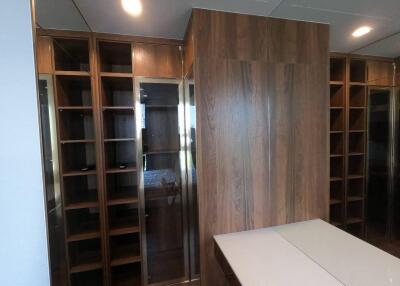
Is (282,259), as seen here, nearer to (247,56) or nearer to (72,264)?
(247,56)

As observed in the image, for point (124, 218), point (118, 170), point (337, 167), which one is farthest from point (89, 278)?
point (337, 167)

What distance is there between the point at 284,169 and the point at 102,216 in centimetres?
173

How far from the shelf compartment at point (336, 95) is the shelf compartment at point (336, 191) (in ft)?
1.55

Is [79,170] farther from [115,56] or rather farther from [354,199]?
[354,199]

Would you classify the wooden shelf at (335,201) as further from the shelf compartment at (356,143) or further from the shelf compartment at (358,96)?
the shelf compartment at (358,96)

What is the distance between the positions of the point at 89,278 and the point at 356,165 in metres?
2.43

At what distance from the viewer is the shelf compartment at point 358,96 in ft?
3.28

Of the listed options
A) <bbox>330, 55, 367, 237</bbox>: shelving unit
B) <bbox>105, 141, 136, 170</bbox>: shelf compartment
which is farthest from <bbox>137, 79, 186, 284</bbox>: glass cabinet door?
<bbox>330, 55, 367, 237</bbox>: shelving unit

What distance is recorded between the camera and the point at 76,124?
1630 millimetres

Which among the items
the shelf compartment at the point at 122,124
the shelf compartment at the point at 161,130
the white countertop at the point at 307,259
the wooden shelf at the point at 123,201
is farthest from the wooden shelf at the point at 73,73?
the white countertop at the point at 307,259

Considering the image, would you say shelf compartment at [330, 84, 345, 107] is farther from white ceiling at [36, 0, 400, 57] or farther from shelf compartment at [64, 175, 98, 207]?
shelf compartment at [64, 175, 98, 207]

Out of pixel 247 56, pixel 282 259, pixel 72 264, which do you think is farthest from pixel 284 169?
pixel 72 264

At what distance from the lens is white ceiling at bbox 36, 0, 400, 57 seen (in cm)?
95

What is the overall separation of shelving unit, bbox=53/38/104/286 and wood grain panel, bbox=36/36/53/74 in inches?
10.8
